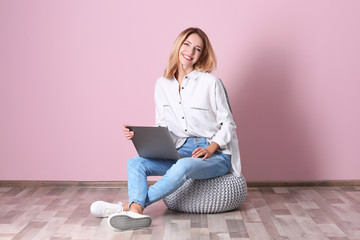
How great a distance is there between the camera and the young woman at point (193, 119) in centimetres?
290

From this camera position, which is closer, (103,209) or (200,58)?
(103,209)

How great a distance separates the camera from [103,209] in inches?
113

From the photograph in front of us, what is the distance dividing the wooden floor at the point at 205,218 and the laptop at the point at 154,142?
1.12 ft

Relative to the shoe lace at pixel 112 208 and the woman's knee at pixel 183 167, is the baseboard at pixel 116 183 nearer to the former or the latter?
the shoe lace at pixel 112 208

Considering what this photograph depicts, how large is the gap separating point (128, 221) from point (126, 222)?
1cm

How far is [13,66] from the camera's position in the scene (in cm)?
386

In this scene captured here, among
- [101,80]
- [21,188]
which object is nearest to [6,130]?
[21,188]

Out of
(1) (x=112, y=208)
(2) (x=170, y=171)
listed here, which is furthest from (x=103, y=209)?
(2) (x=170, y=171)

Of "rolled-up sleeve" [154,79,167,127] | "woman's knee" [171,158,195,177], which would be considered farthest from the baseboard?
"woman's knee" [171,158,195,177]

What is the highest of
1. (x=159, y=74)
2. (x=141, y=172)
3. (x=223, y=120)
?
(x=159, y=74)

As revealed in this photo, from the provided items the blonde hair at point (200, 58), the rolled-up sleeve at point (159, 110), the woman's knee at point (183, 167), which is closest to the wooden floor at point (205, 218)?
the woman's knee at point (183, 167)

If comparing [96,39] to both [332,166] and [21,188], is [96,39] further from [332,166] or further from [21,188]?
[332,166]

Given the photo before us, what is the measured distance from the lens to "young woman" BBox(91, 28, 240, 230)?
2.90 meters

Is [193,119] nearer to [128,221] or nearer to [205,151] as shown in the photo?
[205,151]
